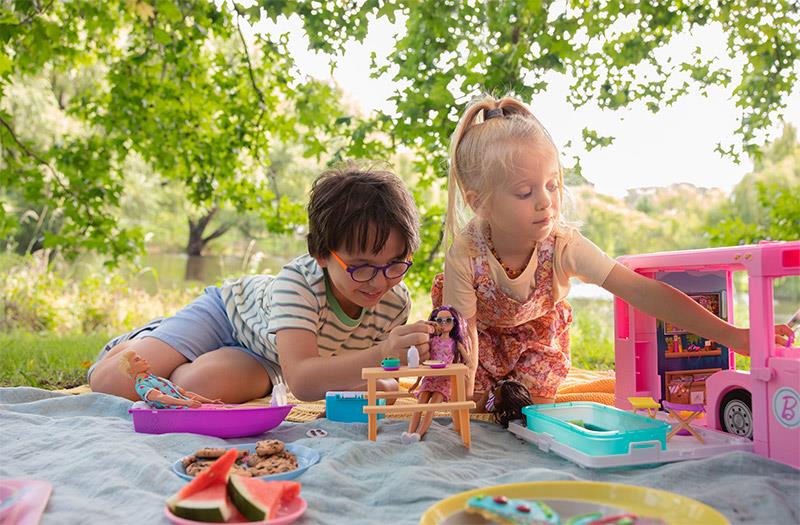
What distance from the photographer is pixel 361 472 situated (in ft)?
4.99

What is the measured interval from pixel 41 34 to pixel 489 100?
270 centimetres

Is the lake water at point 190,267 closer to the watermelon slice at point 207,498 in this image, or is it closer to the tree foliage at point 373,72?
the tree foliage at point 373,72

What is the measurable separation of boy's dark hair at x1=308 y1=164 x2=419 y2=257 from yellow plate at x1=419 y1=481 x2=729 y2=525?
90 centimetres

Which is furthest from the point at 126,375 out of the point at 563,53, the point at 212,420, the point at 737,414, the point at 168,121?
the point at 168,121

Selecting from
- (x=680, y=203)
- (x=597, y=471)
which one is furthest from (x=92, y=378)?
(x=680, y=203)

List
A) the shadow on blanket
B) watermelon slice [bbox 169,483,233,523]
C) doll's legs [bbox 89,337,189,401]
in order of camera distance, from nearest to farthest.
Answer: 1. watermelon slice [bbox 169,483,233,523]
2. the shadow on blanket
3. doll's legs [bbox 89,337,189,401]

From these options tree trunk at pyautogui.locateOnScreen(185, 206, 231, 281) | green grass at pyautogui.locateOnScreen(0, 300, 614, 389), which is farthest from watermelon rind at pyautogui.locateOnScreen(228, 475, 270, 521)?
tree trunk at pyautogui.locateOnScreen(185, 206, 231, 281)

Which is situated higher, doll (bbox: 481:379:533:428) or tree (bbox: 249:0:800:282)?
tree (bbox: 249:0:800:282)

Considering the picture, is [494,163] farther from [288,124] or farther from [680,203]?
[680,203]

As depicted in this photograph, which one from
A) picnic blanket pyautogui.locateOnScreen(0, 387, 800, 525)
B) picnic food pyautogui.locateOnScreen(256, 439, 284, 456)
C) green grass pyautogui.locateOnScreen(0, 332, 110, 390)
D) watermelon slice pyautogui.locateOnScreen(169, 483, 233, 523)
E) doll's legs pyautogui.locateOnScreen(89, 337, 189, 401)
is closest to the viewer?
watermelon slice pyautogui.locateOnScreen(169, 483, 233, 523)

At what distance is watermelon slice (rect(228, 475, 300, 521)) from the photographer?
119cm

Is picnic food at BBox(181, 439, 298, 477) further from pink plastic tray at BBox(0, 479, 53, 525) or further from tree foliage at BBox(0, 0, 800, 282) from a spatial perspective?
tree foliage at BBox(0, 0, 800, 282)

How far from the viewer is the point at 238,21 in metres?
4.31

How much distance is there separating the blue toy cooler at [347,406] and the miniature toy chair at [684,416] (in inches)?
30.6
